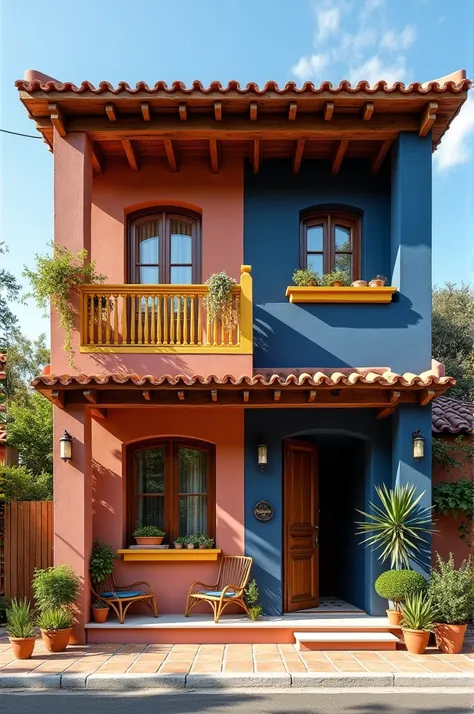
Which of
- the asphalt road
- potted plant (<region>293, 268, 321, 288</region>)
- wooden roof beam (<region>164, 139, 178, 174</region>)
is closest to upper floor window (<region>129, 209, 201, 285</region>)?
wooden roof beam (<region>164, 139, 178, 174</region>)

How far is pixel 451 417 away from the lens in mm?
10719

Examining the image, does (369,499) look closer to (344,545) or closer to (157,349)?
(344,545)

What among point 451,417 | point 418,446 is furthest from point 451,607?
point 451,417

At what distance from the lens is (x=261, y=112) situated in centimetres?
928

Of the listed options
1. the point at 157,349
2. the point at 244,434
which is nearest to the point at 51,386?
the point at 157,349

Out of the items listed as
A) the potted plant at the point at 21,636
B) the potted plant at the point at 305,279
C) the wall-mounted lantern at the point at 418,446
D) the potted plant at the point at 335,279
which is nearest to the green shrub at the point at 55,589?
the potted plant at the point at 21,636

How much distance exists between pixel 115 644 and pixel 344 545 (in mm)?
4377

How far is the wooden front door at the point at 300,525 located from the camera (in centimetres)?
980

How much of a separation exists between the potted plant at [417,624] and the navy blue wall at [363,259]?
333cm

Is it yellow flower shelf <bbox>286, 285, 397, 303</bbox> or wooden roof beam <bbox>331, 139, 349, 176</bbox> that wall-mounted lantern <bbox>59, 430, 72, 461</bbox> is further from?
wooden roof beam <bbox>331, 139, 349, 176</bbox>

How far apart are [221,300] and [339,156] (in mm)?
3066

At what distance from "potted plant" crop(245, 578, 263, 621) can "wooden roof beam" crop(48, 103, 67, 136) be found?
7203mm

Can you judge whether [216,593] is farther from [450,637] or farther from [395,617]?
[450,637]

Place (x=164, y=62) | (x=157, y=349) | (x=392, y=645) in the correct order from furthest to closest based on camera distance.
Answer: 1. (x=164, y=62)
2. (x=157, y=349)
3. (x=392, y=645)
